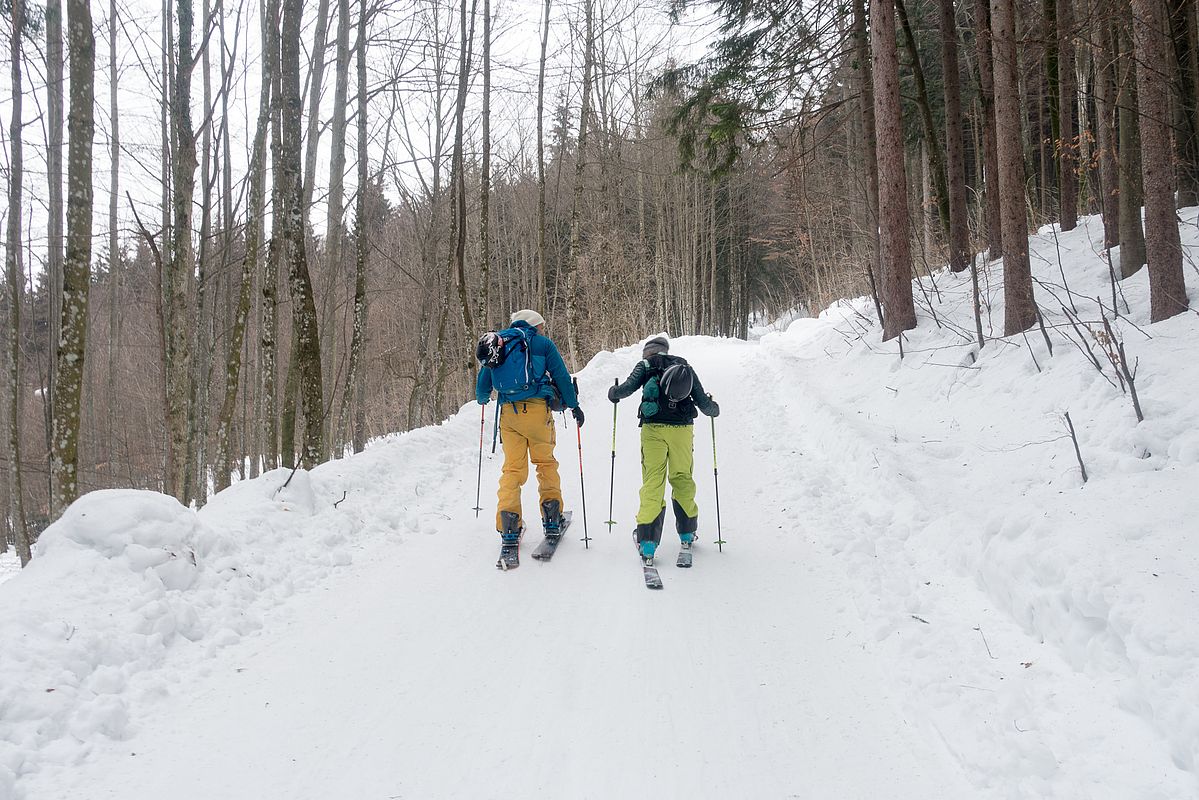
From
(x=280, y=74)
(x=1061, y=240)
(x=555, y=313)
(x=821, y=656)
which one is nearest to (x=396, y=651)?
(x=821, y=656)

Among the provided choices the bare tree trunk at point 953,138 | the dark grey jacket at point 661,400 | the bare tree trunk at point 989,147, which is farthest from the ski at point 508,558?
the bare tree trunk at point 953,138

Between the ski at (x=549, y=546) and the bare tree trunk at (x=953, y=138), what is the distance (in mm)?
10043

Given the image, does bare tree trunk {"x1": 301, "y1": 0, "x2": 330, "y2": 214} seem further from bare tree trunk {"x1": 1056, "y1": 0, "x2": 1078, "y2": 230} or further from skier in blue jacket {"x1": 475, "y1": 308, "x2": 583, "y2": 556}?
bare tree trunk {"x1": 1056, "y1": 0, "x2": 1078, "y2": 230}

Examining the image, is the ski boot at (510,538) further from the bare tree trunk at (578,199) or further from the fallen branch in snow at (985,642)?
the bare tree trunk at (578,199)

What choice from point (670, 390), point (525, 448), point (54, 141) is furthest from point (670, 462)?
point (54, 141)

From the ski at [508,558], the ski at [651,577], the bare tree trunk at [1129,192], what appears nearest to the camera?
the ski at [651,577]

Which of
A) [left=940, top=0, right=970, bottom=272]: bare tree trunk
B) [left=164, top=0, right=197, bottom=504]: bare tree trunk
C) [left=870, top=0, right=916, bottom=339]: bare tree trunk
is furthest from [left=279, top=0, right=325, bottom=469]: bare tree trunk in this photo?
[left=940, top=0, right=970, bottom=272]: bare tree trunk

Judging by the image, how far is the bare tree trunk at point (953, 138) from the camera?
11.5 metres

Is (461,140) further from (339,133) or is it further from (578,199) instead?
(578,199)

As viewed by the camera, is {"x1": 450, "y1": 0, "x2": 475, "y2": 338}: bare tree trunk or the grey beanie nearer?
the grey beanie

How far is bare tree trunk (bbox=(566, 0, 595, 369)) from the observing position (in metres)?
17.2

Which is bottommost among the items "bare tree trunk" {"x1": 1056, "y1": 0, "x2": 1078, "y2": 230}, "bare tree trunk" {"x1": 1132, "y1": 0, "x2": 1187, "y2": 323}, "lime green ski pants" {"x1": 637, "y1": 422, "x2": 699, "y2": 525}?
"lime green ski pants" {"x1": 637, "y1": 422, "x2": 699, "y2": 525}

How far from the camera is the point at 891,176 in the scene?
9.71m

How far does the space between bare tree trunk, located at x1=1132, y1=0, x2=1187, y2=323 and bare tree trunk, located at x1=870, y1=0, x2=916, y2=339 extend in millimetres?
3777
